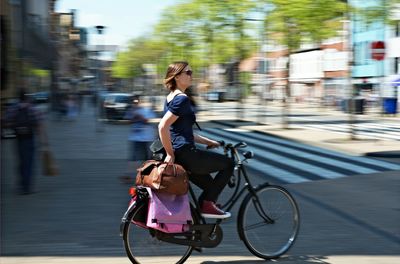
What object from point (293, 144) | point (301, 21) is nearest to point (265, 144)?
point (293, 144)

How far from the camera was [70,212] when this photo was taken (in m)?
7.31

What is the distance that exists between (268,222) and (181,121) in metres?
1.35

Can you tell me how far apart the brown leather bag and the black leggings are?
155 millimetres

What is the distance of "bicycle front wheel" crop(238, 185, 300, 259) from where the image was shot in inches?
208

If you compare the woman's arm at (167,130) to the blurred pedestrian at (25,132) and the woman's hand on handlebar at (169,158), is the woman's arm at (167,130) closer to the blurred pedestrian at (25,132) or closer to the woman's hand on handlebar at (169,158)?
the woman's hand on handlebar at (169,158)

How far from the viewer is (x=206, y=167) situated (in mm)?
4953

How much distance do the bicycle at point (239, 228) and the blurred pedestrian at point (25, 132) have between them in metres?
4.01

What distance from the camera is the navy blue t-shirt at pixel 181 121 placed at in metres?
4.80

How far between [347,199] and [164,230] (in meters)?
4.38

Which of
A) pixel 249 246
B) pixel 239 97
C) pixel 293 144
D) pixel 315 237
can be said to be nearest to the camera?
pixel 249 246

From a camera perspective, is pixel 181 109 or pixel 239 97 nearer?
pixel 181 109

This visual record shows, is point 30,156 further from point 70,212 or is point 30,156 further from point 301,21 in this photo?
point 301,21

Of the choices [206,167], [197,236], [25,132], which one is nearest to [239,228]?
[197,236]

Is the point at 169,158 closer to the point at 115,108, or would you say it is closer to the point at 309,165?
the point at 309,165
